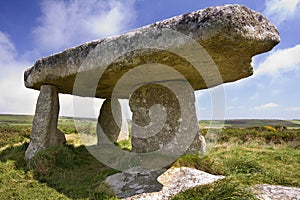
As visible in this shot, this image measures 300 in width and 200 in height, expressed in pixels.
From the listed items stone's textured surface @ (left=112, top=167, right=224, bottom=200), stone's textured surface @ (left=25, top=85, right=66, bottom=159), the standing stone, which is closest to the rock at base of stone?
stone's textured surface @ (left=112, top=167, right=224, bottom=200)

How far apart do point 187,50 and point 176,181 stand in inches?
97.5

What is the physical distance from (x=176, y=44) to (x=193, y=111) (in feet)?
10.4

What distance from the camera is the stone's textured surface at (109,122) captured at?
34.4 feet

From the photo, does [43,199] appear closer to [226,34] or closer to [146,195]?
[146,195]

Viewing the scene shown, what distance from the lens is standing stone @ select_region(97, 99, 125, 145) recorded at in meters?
10.5

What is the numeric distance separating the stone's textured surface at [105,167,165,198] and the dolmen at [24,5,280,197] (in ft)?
0.24

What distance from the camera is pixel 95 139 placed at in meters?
11.1

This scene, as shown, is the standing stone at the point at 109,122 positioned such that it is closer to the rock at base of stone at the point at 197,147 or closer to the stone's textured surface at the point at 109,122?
the stone's textured surface at the point at 109,122

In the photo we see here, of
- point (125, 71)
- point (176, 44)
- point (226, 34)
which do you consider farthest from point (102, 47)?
point (226, 34)

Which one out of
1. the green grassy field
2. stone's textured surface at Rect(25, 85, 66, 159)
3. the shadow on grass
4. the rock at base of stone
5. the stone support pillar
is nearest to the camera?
the green grassy field

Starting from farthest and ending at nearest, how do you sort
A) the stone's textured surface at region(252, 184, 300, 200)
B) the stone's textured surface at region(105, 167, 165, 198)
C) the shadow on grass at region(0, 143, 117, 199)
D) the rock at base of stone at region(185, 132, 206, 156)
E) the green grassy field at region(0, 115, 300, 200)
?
the rock at base of stone at region(185, 132, 206, 156) → the shadow on grass at region(0, 143, 117, 199) → the stone's textured surface at region(105, 167, 165, 198) → the green grassy field at region(0, 115, 300, 200) → the stone's textured surface at region(252, 184, 300, 200)

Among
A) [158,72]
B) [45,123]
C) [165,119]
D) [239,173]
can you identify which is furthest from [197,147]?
[45,123]

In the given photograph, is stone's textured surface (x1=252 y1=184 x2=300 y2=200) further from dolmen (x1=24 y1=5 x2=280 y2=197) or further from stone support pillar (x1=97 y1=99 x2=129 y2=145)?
stone support pillar (x1=97 y1=99 x2=129 y2=145)

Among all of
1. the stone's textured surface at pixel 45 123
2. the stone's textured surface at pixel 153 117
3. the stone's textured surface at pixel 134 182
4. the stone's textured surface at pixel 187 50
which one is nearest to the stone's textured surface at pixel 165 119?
the stone's textured surface at pixel 153 117
